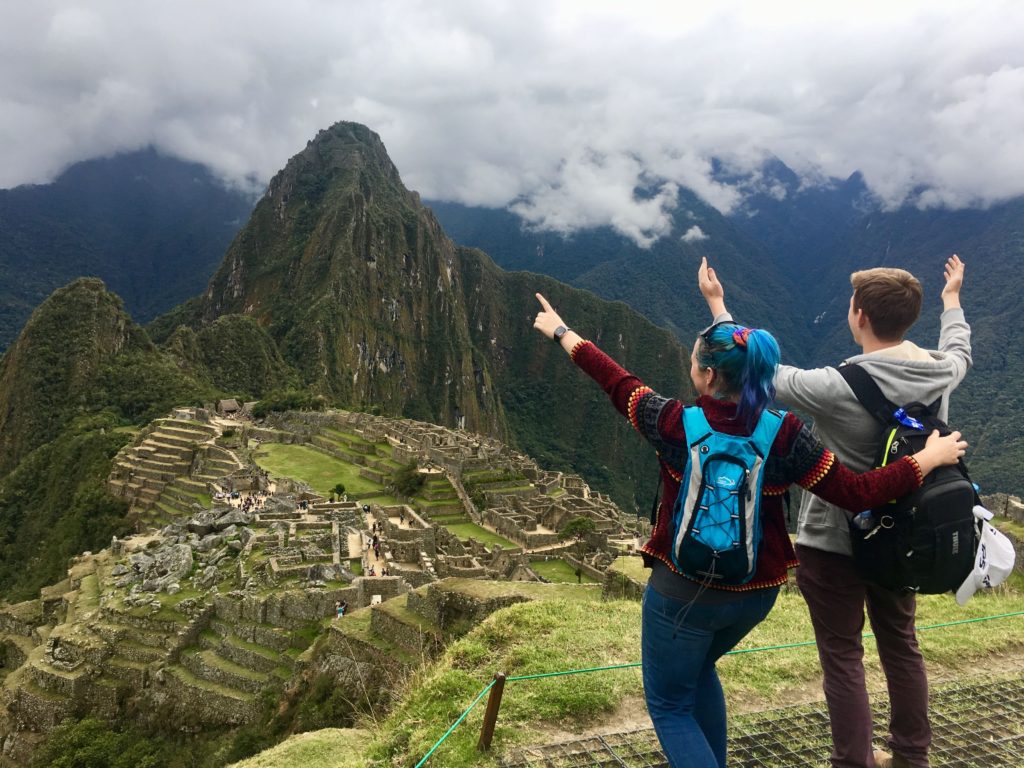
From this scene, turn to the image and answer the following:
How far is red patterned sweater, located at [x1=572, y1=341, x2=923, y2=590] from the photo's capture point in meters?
2.93

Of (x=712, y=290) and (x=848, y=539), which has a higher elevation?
(x=712, y=290)

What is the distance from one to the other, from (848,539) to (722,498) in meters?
0.95

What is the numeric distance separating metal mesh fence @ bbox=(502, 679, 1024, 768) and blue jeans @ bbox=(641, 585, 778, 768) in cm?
107

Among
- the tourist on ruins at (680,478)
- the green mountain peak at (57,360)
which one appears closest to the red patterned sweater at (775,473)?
the tourist on ruins at (680,478)

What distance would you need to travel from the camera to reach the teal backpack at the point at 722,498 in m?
2.85

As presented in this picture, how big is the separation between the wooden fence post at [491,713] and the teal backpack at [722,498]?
1.69m

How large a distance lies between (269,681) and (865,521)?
36.1 ft

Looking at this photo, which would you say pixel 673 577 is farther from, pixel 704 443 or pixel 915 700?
pixel 915 700

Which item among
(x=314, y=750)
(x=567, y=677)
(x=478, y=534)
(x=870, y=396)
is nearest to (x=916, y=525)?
(x=870, y=396)

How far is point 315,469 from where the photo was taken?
40656 mm

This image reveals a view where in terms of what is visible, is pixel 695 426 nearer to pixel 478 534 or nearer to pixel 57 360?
pixel 478 534

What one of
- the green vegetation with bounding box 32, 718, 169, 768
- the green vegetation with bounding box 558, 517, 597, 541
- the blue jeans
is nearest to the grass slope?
the blue jeans

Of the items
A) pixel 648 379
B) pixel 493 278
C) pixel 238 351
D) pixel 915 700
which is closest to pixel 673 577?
pixel 915 700

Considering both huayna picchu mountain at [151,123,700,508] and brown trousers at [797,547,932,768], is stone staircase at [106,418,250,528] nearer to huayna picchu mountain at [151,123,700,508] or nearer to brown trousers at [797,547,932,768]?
brown trousers at [797,547,932,768]
